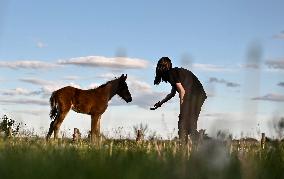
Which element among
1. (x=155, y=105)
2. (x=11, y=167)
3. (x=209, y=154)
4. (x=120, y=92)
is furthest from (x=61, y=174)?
(x=120, y=92)

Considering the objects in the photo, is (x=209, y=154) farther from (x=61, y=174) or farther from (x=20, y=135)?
(x=20, y=135)

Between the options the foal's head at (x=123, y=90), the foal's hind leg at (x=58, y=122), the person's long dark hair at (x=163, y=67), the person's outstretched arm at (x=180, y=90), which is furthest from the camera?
the foal's head at (x=123, y=90)

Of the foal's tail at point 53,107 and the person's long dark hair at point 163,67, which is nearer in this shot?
the person's long dark hair at point 163,67

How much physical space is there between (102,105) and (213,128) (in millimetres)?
20730

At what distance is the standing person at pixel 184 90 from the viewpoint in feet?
35.9

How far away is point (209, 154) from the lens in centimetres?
285

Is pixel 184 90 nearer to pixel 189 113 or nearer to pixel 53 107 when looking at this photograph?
pixel 189 113

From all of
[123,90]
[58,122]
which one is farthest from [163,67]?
[123,90]

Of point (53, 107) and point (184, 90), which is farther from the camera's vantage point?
point (53, 107)

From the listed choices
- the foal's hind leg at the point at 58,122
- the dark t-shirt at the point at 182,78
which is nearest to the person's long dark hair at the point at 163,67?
the dark t-shirt at the point at 182,78

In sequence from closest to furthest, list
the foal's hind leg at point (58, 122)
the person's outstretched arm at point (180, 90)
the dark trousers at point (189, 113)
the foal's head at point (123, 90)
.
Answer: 1. the person's outstretched arm at point (180, 90)
2. the dark trousers at point (189, 113)
3. the foal's hind leg at point (58, 122)
4. the foal's head at point (123, 90)

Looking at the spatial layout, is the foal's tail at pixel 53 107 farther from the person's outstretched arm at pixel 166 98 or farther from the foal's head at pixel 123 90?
the person's outstretched arm at pixel 166 98

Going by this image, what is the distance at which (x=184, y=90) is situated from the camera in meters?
11.0

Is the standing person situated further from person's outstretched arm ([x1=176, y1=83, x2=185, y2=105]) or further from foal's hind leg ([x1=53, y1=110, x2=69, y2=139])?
foal's hind leg ([x1=53, y1=110, x2=69, y2=139])
